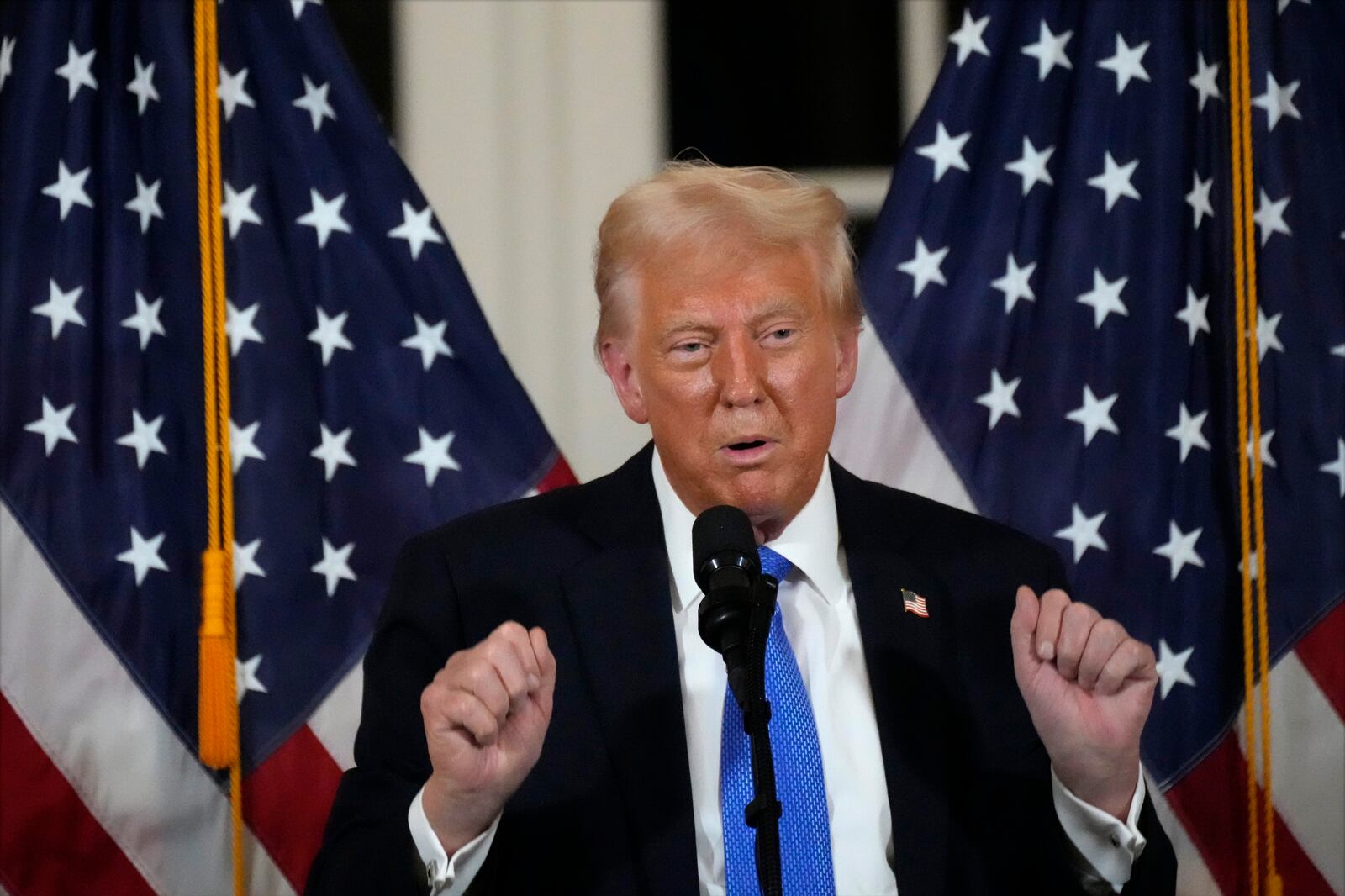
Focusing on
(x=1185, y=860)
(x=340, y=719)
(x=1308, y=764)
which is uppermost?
(x=340, y=719)

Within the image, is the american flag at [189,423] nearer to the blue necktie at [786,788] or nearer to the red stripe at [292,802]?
the red stripe at [292,802]

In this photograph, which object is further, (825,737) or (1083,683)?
(825,737)

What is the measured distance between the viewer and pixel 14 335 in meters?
2.55

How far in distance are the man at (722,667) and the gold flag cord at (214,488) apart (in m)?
0.52

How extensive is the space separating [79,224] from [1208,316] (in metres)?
1.98

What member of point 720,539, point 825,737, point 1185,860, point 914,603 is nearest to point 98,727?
point 825,737

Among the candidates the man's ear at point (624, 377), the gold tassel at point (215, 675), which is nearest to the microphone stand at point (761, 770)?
the man's ear at point (624, 377)

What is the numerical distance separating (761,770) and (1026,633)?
0.49 m

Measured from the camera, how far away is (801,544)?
82.7 inches

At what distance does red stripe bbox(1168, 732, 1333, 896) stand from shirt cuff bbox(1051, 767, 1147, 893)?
90cm

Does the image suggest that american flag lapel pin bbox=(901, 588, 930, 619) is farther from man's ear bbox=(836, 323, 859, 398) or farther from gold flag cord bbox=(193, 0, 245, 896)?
gold flag cord bbox=(193, 0, 245, 896)

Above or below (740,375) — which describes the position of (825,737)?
below

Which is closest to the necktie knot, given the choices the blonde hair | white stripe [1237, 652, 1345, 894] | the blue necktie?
the blue necktie

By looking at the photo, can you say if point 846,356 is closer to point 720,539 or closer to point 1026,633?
point 1026,633
